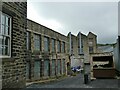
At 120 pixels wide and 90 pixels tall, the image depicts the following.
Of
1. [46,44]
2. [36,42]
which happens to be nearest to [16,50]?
[36,42]

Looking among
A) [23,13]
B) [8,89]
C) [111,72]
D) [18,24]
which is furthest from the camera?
[111,72]

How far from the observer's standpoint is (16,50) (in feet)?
28.3

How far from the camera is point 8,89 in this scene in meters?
7.87

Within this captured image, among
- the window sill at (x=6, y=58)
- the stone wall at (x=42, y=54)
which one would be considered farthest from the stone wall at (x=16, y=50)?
the stone wall at (x=42, y=54)

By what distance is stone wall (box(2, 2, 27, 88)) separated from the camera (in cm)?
770

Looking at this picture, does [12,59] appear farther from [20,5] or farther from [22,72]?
[20,5]

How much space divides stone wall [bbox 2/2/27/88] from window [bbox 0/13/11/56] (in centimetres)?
18

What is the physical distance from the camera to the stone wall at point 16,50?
770 cm

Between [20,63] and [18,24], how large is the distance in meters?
1.84

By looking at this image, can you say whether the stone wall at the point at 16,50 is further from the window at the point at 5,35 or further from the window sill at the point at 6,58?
the window at the point at 5,35

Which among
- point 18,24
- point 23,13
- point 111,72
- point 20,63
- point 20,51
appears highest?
point 23,13

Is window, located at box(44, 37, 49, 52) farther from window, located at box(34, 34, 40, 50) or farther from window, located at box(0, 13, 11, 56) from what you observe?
window, located at box(0, 13, 11, 56)

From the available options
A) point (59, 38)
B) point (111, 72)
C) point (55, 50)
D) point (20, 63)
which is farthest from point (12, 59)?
point (59, 38)

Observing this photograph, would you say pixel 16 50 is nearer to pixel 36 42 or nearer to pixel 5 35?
pixel 5 35
